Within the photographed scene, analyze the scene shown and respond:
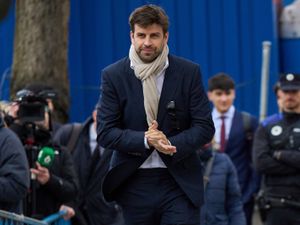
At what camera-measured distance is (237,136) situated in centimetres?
976

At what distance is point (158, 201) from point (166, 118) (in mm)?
499

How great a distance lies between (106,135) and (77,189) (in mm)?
2053

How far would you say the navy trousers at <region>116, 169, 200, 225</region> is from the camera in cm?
606

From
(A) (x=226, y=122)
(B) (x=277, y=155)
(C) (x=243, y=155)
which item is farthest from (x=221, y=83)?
(B) (x=277, y=155)

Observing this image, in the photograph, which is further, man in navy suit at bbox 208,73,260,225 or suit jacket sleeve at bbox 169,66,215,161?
man in navy suit at bbox 208,73,260,225

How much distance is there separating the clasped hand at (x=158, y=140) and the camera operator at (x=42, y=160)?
2.00 m

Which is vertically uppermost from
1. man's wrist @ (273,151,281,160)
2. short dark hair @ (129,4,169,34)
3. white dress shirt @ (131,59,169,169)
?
short dark hair @ (129,4,169,34)

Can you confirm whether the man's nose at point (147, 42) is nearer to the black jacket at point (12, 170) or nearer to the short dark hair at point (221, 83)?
the black jacket at point (12, 170)

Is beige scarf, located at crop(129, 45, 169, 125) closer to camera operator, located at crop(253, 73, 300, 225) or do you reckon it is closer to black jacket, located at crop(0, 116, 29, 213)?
black jacket, located at crop(0, 116, 29, 213)

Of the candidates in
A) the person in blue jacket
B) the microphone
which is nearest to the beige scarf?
the microphone

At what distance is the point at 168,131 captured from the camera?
6.09m

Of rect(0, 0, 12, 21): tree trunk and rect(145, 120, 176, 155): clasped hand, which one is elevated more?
rect(0, 0, 12, 21): tree trunk

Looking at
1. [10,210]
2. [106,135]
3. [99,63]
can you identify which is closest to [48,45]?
[99,63]

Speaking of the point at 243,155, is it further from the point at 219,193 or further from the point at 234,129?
the point at 219,193
